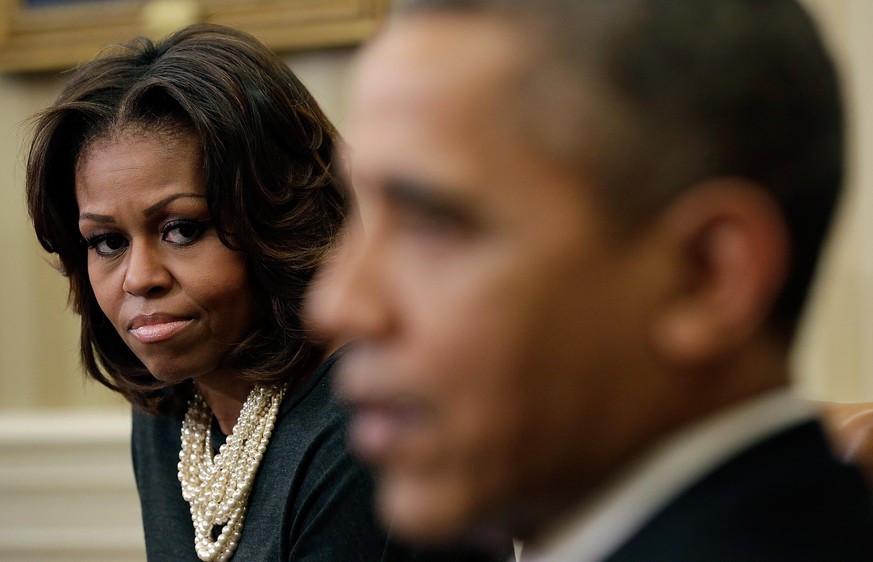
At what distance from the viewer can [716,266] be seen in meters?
0.51

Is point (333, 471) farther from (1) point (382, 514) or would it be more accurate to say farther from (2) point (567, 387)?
(2) point (567, 387)

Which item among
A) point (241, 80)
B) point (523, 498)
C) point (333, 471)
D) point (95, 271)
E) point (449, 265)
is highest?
point (449, 265)

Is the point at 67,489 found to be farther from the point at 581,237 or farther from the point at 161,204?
the point at 581,237

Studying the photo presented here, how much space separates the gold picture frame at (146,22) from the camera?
2.68m

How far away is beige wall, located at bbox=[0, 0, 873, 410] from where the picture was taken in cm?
233

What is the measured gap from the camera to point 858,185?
7.68 ft

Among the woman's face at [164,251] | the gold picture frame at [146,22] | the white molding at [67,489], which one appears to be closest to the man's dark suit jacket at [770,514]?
the woman's face at [164,251]

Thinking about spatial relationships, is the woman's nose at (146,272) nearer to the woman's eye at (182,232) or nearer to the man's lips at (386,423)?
the woman's eye at (182,232)

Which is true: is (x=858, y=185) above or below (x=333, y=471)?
above

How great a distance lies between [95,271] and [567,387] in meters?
1.03

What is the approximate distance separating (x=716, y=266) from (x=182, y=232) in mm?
948

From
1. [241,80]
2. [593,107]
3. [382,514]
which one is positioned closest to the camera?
[593,107]

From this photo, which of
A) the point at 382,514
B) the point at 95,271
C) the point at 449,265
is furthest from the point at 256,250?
the point at 449,265

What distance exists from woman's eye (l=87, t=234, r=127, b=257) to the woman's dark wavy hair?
119 millimetres
